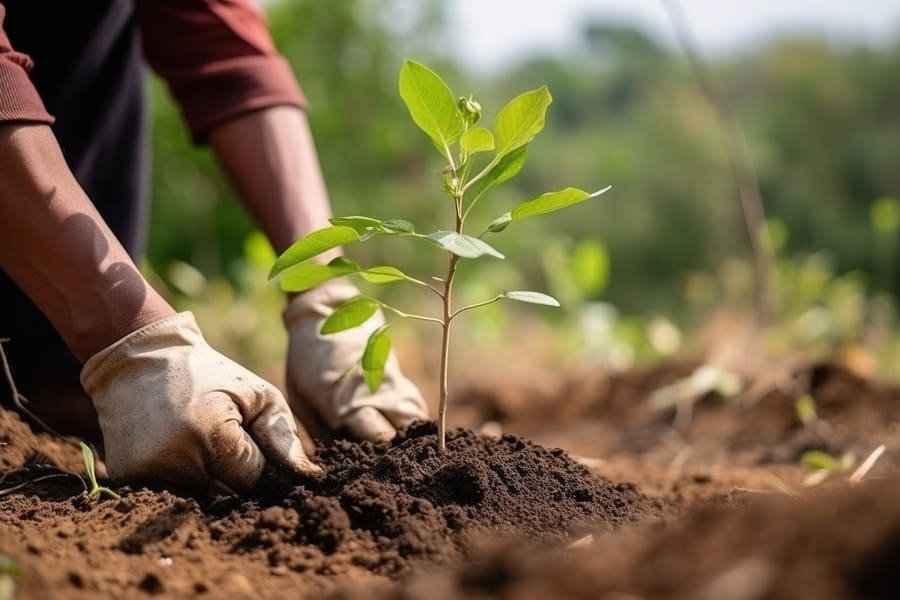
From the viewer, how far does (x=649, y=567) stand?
768 millimetres

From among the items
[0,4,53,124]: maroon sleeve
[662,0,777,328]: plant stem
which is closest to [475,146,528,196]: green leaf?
[0,4,53,124]: maroon sleeve

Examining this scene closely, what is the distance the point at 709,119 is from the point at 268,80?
7848mm

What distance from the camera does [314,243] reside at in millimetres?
1170

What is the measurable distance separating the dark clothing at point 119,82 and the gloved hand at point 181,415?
636mm

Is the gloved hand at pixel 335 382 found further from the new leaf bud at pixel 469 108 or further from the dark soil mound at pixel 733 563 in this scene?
the dark soil mound at pixel 733 563

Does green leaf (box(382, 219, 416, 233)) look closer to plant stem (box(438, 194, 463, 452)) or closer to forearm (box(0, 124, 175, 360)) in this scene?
plant stem (box(438, 194, 463, 452))

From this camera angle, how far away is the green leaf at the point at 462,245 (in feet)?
3.42

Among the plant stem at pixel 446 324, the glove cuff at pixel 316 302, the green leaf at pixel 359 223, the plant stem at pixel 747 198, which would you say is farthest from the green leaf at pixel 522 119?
the plant stem at pixel 747 198

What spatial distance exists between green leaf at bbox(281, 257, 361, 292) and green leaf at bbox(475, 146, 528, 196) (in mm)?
198

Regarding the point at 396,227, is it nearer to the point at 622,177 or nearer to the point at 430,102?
the point at 430,102

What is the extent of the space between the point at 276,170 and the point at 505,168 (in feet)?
2.03

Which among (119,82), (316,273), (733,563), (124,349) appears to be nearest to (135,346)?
(124,349)

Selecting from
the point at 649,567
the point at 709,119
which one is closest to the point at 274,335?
the point at 649,567

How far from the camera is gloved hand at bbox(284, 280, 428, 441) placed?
153 centimetres
